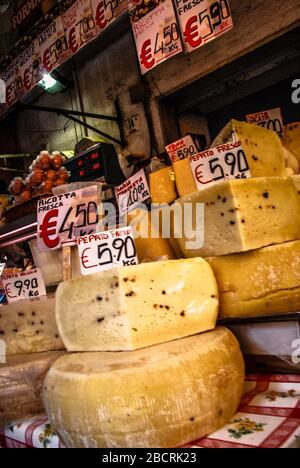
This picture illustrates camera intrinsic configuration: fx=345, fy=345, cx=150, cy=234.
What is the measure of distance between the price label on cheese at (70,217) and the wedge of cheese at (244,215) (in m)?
0.64

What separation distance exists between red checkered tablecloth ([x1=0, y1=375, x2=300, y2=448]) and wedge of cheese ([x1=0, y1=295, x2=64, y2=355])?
390 millimetres

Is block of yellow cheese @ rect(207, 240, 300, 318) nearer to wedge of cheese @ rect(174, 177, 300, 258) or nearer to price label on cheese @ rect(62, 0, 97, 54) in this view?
wedge of cheese @ rect(174, 177, 300, 258)

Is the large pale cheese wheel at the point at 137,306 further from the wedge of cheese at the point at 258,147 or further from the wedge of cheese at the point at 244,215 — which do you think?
the wedge of cheese at the point at 258,147


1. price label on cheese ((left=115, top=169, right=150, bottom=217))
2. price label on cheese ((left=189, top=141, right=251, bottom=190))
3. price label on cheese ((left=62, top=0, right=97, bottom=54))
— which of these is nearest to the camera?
price label on cheese ((left=189, top=141, right=251, bottom=190))

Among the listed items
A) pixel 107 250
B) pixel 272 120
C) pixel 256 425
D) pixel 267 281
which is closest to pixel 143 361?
pixel 256 425

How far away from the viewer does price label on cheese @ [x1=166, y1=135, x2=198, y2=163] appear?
116 inches

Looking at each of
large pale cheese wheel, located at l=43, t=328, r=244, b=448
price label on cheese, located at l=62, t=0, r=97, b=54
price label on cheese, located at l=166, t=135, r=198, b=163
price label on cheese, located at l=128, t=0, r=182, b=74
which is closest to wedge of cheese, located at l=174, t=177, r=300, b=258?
large pale cheese wheel, located at l=43, t=328, r=244, b=448

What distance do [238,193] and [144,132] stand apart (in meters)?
4.62

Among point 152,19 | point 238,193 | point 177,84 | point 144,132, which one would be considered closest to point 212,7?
point 152,19

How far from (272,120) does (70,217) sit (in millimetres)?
1644

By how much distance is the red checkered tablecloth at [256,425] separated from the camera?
1112 millimetres

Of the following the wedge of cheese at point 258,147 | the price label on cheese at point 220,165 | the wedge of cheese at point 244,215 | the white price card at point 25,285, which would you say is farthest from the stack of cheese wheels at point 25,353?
the wedge of cheese at point 258,147

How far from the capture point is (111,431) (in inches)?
45.1

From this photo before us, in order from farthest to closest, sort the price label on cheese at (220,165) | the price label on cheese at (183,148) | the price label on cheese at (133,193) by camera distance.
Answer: the price label on cheese at (183,148) → the price label on cheese at (133,193) → the price label on cheese at (220,165)
